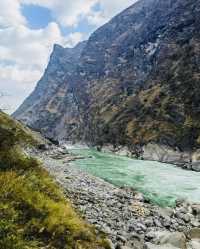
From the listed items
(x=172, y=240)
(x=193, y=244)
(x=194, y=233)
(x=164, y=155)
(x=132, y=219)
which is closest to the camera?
(x=172, y=240)

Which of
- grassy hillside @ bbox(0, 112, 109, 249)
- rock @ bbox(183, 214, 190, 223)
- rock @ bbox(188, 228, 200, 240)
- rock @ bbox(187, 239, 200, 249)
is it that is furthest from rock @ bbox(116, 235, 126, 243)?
rock @ bbox(183, 214, 190, 223)

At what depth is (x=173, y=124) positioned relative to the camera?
112 meters

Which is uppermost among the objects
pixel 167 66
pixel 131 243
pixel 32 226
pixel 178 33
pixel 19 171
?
pixel 178 33

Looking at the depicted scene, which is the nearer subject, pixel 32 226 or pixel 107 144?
pixel 32 226

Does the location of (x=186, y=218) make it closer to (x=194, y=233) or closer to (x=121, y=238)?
(x=194, y=233)

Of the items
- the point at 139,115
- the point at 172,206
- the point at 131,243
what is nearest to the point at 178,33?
the point at 139,115

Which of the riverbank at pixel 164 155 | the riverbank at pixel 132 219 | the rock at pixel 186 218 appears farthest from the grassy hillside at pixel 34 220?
the riverbank at pixel 164 155

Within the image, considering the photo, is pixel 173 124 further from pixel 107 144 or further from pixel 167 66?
pixel 167 66

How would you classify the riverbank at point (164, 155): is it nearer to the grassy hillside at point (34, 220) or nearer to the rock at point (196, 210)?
the rock at point (196, 210)

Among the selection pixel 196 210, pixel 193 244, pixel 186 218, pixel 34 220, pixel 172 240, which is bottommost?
pixel 193 244

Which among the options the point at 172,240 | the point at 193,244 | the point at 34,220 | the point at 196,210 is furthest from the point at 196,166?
the point at 34,220

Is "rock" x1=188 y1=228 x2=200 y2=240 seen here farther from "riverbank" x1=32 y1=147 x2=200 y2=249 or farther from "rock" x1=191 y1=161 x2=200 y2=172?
"rock" x1=191 y1=161 x2=200 y2=172

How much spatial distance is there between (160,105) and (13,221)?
380 ft

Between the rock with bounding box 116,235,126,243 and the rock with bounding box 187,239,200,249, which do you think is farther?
the rock with bounding box 187,239,200,249
